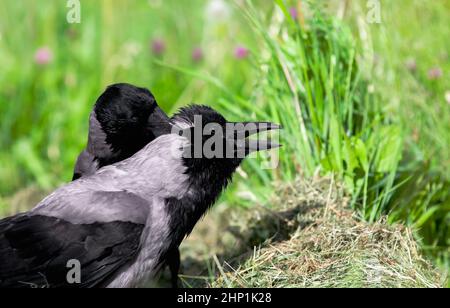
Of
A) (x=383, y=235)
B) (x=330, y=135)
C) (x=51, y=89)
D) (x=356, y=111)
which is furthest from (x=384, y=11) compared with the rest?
(x=51, y=89)

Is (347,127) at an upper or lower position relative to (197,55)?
lower

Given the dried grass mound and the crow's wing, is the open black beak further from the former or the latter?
the crow's wing

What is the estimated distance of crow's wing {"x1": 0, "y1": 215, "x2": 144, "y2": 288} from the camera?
128 inches

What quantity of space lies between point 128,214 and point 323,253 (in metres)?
0.92

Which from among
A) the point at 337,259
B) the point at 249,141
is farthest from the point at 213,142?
the point at 337,259

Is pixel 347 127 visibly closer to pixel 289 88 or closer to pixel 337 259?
pixel 289 88

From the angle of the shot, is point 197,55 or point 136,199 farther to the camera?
point 197,55

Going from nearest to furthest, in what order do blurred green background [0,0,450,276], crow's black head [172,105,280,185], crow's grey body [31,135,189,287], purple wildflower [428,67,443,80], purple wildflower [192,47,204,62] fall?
crow's grey body [31,135,189,287] → crow's black head [172,105,280,185] → blurred green background [0,0,450,276] → purple wildflower [428,67,443,80] → purple wildflower [192,47,204,62]

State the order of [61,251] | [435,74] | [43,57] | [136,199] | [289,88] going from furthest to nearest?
[43,57] → [435,74] → [289,88] → [136,199] → [61,251]

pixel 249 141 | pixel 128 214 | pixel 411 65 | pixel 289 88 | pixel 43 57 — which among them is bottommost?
pixel 128 214

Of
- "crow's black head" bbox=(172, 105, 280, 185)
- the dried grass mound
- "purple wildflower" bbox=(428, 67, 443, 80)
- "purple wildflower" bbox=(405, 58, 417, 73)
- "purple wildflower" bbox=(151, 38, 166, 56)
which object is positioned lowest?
the dried grass mound

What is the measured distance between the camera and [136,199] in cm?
340

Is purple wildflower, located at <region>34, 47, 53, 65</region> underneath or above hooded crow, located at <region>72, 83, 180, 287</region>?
above

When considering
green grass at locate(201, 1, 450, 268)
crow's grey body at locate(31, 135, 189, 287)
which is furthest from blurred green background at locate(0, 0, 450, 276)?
crow's grey body at locate(31, 135, 189, 287)
